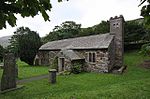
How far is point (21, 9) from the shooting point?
2.64 metres

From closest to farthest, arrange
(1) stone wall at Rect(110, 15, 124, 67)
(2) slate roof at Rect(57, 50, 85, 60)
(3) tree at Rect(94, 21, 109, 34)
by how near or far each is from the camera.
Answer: (2) slate roof at Rect(57, 50, 85, 60), (1) stone wall at Rect(110, 15, 124, 67), (3) tree at Rect(94, 21, 109, 34)

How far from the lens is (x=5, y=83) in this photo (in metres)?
15.0

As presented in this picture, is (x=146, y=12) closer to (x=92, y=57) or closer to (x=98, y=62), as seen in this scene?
(x=98, y=62)

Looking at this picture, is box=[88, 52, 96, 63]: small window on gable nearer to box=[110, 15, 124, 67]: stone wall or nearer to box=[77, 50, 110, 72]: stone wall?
box=[77, 50, 110, 72]: stone wall

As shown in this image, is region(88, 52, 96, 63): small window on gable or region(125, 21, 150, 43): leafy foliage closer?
region(88, 52, 96, 63): small window on gable

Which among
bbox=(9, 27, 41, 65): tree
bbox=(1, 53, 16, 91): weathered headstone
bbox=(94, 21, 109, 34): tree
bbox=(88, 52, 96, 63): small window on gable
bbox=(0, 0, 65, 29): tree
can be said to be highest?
bbox=(94, 21, 109, 34): tree

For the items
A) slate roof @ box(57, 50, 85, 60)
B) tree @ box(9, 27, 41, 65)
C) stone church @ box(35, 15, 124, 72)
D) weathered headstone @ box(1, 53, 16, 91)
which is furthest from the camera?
tree @ box(9, 27, 41, 65)

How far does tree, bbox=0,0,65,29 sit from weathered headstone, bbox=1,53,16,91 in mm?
12844

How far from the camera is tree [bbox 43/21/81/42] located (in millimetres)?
58219

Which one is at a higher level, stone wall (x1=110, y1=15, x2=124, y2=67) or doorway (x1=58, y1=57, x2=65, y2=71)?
stone wall (x1=110, y1=15, x2=124, y2=67)

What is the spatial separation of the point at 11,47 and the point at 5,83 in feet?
76.3

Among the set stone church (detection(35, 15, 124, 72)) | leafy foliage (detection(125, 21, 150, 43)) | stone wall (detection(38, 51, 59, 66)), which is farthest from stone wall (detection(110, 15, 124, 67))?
leafy foliage (detection(125, 21, 150, 43))

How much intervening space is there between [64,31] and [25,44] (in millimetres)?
24821

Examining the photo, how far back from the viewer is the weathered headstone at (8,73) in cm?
1498
